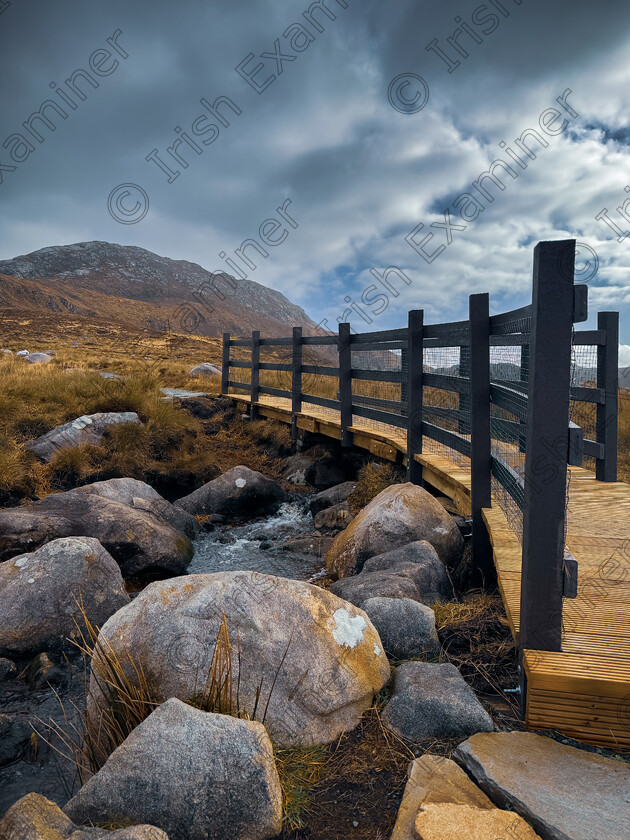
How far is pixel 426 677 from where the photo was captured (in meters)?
2.58

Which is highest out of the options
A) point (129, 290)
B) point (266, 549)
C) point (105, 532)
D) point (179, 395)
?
point (129, 290)

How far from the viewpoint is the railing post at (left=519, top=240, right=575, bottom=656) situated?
2.10 meters

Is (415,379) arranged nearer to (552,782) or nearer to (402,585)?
(402,585)

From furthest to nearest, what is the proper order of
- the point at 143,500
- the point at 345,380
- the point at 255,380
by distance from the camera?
1. the point at 255,380
2. the point at 345,380
3. the point at 143,500

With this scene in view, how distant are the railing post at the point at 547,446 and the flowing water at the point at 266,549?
10.9ft

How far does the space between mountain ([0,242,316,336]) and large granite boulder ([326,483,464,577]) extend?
2661 inches

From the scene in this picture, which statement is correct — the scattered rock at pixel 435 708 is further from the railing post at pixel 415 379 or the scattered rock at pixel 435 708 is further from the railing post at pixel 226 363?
the railing post at pixel 226 363

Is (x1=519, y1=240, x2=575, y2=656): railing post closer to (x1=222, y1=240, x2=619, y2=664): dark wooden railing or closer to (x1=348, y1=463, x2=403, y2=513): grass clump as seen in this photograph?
(x1=222, y1=240, x2=619, y2=664): dark wooden railing

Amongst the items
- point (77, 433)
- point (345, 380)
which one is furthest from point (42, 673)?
point (345, 380)

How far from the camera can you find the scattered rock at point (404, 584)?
357 cm

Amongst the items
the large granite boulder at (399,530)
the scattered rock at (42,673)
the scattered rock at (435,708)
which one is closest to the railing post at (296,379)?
the large granite boulder at (399,530)

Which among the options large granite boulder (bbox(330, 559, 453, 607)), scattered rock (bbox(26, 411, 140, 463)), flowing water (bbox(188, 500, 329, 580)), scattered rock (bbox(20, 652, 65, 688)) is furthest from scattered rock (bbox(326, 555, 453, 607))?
scattered rock (bbox(26, 411, 140, 463))

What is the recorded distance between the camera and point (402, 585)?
3.62 metres

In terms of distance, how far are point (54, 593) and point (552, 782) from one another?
346 centimetres
